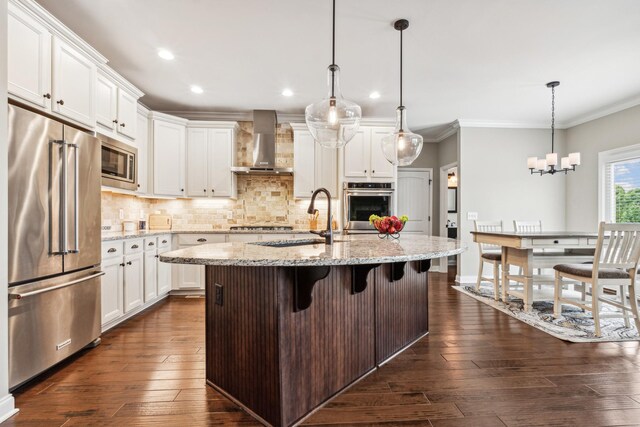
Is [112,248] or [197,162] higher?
[197,162]

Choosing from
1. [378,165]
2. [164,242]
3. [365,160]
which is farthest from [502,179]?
[164,242]

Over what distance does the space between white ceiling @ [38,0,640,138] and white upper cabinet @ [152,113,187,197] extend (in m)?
0.36

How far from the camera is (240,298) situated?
5.56 ft

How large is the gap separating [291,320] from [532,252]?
3.22 m

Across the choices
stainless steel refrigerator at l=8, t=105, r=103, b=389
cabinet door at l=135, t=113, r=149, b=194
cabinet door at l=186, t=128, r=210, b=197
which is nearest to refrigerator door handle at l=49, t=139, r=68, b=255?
stainless steel refrigerator at l=8, t=105, r=103, b=389

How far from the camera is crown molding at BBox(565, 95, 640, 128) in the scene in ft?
14.0

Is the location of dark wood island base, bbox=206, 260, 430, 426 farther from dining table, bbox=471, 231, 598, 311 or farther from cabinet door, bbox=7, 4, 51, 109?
dining table, bbox=471, 231, 598, 311

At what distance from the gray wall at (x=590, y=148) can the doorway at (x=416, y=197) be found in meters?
2.33

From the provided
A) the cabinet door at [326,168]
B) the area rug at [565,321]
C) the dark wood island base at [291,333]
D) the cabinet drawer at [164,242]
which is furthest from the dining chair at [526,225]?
the cabinet drawer at [164,242]

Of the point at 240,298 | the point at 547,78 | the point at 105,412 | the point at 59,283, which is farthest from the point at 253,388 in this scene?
the point at 547,78

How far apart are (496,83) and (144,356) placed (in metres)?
4.69

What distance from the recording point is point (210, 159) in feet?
15.0

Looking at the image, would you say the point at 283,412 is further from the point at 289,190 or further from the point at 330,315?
the point at 289,190

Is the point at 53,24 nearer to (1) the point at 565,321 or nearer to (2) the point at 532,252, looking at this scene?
(2) the point at 532,252
